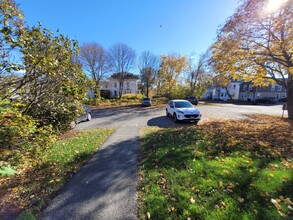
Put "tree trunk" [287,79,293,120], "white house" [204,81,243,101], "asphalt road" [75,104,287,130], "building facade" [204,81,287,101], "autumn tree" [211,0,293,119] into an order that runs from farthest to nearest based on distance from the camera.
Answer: "white house" [204,81,243,101]
"building facade" [204,81,287,101]
"tree trunk" [287,79,293,120]
"asphalt road" [75,104,287,130]
"autumn tree" [211,0,293,119]

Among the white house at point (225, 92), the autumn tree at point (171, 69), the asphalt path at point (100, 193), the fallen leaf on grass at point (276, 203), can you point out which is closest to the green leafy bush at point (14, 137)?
the asphalt path at point (100, 193)

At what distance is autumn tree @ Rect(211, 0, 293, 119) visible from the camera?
7266mm

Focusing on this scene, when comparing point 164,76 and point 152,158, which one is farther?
point 164,76

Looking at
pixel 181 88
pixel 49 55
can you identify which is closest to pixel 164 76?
pixel 181 88

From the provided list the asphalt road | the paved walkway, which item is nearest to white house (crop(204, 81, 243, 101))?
the asphalt road

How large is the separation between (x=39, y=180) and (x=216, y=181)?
13.6 ft

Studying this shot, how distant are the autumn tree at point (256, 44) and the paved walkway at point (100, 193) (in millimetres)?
9887

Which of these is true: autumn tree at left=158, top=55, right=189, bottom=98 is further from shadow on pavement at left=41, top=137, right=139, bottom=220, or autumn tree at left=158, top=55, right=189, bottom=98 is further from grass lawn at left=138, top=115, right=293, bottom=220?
shadow on pavement at left=41, top=137, right=139, bottom=220

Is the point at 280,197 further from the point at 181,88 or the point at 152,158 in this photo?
the point at 181,88

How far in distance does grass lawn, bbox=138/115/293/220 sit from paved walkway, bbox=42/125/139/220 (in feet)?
0.91

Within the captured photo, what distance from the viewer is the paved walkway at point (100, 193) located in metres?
2.32

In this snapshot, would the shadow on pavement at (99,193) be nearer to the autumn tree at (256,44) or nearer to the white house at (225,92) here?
the autumn tree at (256,44)

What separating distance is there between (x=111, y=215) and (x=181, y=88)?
107 ft

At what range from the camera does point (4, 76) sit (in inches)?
131
